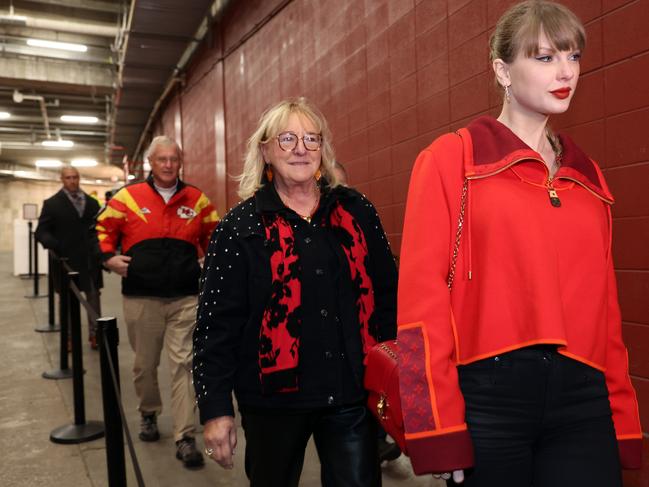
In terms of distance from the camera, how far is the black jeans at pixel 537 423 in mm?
1143

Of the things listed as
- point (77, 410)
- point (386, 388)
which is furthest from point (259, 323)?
point (77, 410)

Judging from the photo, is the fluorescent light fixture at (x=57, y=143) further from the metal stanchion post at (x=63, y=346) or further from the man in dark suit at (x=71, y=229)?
the metal stanchion post at (x=63, y=346)

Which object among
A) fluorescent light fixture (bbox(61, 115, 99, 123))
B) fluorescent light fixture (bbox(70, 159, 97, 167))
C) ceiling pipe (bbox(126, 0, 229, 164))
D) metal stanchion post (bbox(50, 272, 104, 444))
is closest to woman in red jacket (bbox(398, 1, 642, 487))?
metal stanchion post (bbox(50, 272, 104, 444))

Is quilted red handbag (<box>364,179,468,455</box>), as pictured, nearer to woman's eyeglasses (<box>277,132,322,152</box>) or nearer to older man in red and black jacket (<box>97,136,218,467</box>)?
woman's eyeglasses (<box>277,132,322,152</box>)

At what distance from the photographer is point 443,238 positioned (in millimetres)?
1183

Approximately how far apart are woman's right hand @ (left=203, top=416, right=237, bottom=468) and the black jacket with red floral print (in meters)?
0.02

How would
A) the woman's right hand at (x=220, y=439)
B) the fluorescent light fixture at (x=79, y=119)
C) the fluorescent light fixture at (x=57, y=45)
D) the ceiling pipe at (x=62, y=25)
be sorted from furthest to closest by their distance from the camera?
1. the fluorescent light fixture at (x=79, y=119)
2. the fluorescent light fixture at (x=57, y=45)
3. the ceiling pipe at (x=62, y=25)
4. the woman's right hand at (x=220, y=439)

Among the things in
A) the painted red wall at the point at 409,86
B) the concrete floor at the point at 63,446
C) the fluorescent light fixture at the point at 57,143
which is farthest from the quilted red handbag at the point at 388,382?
the fluorescent light fixture at the point at 57,143

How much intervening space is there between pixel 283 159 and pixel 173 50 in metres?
7.95

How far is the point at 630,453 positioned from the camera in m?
1.31

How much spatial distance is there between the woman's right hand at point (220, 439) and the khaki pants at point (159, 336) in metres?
1.65

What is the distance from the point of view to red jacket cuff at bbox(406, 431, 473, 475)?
3.59 ft

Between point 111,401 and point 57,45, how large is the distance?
9.85 m

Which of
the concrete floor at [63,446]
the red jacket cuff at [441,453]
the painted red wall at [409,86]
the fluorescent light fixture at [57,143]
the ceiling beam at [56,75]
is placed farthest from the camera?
the fluorescent light fixture at [57,143]
